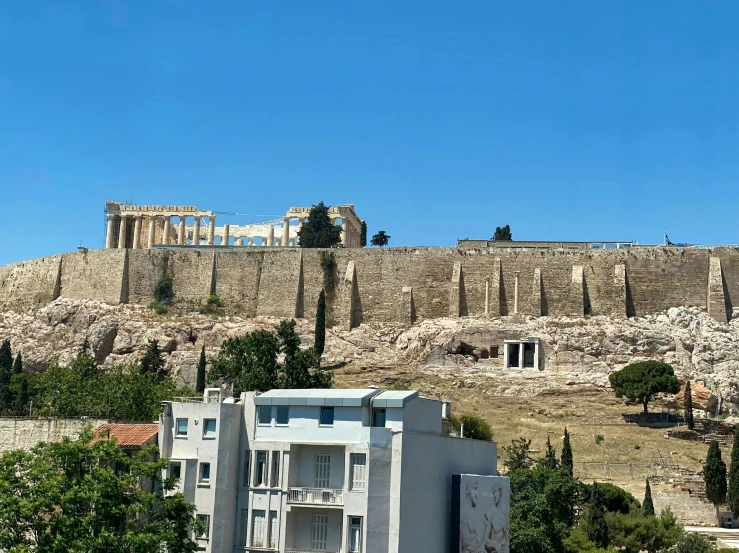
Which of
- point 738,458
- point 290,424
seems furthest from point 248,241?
point 290,424

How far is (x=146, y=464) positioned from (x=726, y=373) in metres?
43.4

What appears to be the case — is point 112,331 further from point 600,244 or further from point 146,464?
point 146,464

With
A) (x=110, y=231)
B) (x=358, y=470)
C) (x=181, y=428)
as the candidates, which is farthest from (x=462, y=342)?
(x=358, y=470)

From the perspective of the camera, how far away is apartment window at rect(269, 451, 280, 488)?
1132 inches

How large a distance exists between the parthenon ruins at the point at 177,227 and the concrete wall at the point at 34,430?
47.5 metres

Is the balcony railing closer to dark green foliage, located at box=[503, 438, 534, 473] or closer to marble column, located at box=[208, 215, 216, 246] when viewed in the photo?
dark green foliage, located at box=[503, 438, 534, 473]

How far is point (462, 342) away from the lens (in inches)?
2657

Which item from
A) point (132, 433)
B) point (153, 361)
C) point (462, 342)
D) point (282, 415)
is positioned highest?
point (462, 342)

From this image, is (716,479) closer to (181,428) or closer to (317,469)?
(317,469)

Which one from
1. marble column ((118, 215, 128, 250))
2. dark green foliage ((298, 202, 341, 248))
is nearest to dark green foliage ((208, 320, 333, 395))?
dark green foliage ((298, 202, 341, 248))

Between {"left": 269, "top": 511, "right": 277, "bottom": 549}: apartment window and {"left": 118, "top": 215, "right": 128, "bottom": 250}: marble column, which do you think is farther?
{"left": 118, "top": 215, "right": 128, "bottom": 250}: marble column

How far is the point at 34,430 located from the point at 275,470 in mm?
11519

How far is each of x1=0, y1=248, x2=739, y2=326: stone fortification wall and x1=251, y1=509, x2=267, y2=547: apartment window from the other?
43.9m

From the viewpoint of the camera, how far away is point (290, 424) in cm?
2914
